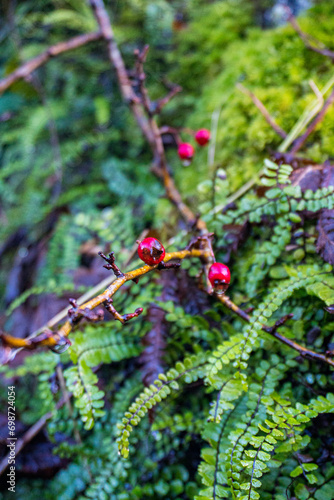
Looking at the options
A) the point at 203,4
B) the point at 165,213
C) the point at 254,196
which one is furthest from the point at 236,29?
the point at 254,196

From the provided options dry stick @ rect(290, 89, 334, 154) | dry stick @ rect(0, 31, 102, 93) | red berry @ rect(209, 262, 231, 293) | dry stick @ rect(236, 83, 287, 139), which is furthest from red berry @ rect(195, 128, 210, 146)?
dry stick @ rect(0, 31, 102, 93)

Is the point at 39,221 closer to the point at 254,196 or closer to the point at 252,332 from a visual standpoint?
the point at 254,196

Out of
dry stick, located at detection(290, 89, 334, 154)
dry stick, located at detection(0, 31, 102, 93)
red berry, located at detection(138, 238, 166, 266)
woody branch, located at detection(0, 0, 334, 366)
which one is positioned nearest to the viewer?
woody branch, located at detection(0, 0, 334, 366)

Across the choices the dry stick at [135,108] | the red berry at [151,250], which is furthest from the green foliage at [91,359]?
the dry stick at [135,108]

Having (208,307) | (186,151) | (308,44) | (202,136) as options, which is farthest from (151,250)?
(308,44)

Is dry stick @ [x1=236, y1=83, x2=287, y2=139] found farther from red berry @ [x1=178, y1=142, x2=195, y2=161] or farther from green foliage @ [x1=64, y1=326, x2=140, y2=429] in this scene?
green foliage @ [x1=64, y1=326, x2=140, y2=429]

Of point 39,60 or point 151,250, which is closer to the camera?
point 151,250

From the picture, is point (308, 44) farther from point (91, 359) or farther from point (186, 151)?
point (91, 359)
